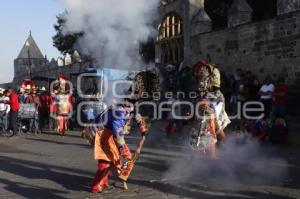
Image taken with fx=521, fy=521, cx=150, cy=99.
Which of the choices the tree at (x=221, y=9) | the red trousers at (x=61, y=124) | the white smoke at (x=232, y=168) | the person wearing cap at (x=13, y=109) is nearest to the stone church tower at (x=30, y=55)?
the tree at (x=221, y=9)

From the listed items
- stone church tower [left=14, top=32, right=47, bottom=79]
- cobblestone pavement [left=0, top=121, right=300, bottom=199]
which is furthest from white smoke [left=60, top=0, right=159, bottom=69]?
stone church tower [left=14, top=32, right=47, bottom=79]

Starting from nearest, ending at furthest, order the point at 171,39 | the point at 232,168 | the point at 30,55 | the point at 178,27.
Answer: the point at 232,168, the point at 178,27, the point at 171,39, the point at 30,55

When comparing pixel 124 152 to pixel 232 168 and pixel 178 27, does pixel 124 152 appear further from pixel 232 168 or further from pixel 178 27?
pixel 178 27

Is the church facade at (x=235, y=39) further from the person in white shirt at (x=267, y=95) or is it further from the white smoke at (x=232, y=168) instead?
the white smoke at (x=232, y=168)

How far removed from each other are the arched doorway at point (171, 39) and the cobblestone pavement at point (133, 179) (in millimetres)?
11464

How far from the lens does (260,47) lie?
59.5 ft

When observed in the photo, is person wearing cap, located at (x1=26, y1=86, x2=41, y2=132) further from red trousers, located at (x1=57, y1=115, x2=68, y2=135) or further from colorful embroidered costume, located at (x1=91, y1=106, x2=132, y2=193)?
colorful embroidered costume, located at (x1=91, y1=106, x2=132, y2=193)

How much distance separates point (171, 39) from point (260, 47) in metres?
6.50

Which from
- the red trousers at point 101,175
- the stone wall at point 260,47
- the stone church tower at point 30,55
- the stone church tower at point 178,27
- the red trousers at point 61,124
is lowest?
the red trousers at point 101,175

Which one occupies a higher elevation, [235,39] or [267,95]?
[235,39]

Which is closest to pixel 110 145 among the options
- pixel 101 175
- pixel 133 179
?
pixel 101 175

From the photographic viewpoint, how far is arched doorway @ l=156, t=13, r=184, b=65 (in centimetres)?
2342

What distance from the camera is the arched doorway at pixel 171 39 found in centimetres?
2342

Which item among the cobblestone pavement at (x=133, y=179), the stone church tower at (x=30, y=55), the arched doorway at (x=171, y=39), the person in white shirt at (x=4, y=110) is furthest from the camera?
the stone church tower at (x=30, y=55)
